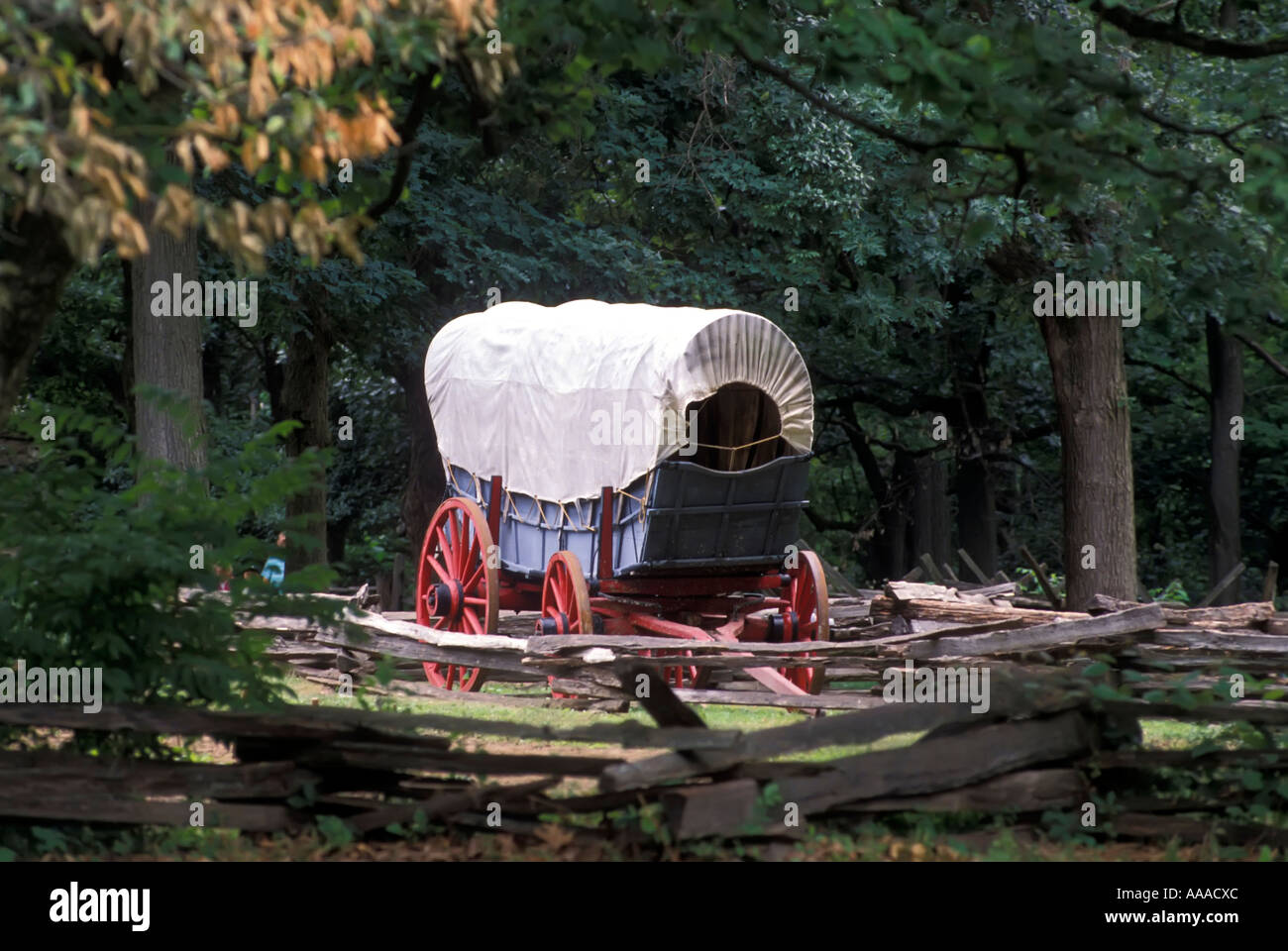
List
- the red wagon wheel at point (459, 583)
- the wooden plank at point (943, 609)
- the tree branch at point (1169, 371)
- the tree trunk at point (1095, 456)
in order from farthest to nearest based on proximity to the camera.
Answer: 1. the tree branch at point (1169, 371)
2. the tree trunk at point (1095, 456)
3. the red wagon wheel at point (459, 583)
4. the wooden plank at point (943, 609)

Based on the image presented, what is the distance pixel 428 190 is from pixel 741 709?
9772mm

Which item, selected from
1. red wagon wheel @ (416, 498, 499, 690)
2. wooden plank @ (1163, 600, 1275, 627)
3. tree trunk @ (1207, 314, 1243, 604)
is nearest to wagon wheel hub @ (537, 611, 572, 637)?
red wagon wheel @ (416, 498, 499, 690)

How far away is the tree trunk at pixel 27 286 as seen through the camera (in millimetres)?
6594

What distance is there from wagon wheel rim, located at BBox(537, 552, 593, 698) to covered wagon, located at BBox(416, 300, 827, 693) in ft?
0.06

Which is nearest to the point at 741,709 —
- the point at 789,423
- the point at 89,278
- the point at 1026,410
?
the point at 789,423

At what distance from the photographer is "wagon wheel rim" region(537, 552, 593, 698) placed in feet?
40.8

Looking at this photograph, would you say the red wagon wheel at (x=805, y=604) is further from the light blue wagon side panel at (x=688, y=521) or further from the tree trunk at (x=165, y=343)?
the tree trunk at (x=165, y=343)

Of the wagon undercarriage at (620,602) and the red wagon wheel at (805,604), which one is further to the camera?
the red wagon wheel at (805,604)

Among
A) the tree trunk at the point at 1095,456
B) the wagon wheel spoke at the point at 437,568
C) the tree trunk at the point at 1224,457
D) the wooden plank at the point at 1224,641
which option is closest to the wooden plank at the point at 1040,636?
the wooden plank at the point at 1224,641

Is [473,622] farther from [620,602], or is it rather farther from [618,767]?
[618,767]

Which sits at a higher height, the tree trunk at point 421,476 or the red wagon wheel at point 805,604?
the tree trunk at point 421,476

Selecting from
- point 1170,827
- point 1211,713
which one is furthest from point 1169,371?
point 1170,827

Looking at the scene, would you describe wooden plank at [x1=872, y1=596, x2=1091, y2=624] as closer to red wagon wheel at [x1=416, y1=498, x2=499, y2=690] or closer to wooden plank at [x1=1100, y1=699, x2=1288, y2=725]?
red wagon wheel at [x1=416, y1=498, x2=499, y2=690]

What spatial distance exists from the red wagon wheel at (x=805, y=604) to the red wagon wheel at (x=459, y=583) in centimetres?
267
